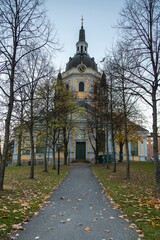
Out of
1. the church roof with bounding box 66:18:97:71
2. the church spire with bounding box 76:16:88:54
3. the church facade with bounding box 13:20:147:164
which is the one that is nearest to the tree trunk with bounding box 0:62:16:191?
the church facade with bounding box 13:20:147:164

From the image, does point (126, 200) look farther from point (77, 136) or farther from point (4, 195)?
point (77, 136)

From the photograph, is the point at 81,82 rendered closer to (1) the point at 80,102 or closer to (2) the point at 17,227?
(1) the point at 80,102

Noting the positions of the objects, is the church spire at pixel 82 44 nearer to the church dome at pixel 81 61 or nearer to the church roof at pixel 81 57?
the church roof at pixel 81 57

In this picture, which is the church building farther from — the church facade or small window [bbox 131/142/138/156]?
small window [bbox 131/142/138/156]

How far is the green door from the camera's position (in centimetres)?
4516

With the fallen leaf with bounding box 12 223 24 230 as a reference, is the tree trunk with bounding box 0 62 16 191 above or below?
above

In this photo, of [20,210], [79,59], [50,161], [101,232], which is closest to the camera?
[101,232]

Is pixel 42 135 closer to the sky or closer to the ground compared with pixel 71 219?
closer to the sky

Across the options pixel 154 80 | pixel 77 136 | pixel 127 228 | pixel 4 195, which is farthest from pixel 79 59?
pixel 127 228

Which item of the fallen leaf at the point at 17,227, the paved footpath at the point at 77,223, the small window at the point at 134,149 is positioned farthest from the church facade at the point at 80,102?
the fallen leaf at the point at 17,227

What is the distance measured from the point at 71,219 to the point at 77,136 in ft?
126

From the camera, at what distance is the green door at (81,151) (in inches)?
1778

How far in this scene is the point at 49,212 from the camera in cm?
809

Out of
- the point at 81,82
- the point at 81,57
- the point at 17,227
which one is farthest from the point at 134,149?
the point at 17,227
